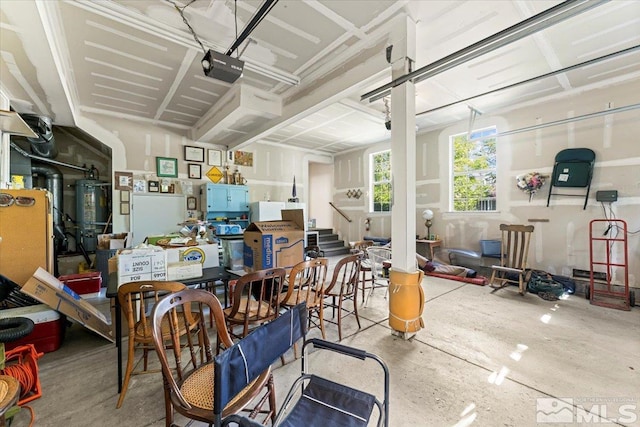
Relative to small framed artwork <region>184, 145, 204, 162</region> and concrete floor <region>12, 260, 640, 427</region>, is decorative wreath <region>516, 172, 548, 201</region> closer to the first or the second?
concrete floor <region>12, 260, 640, 427</region>

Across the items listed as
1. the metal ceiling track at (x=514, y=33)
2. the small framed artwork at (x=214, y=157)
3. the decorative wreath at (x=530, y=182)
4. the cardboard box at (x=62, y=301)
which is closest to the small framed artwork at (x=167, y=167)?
the small framed artwork at (x=214, y=157)

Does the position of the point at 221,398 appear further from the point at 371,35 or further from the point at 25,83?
the point at 25,83

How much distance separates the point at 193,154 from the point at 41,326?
438 cm

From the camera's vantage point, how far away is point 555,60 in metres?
3.43

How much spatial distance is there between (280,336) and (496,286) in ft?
15.5

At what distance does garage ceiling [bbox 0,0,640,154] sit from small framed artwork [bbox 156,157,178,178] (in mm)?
1050

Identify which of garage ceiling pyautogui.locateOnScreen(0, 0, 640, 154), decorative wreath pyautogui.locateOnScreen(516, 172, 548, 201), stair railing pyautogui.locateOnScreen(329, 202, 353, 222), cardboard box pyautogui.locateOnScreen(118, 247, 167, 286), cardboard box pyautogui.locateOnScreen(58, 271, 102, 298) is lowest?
cardboard box pyautogui.locateOnScreen(58, 271, 102, 298)

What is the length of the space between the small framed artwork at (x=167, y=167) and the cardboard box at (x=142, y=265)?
4.05 meters

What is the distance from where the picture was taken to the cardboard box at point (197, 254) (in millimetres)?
2448

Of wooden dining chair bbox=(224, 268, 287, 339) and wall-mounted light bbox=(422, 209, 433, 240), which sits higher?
wall-mounted light bbox=(422, 209, 433, 240)

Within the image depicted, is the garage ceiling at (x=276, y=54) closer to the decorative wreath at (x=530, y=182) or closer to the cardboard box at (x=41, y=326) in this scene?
the decorative wreath at (x=530, y=182)

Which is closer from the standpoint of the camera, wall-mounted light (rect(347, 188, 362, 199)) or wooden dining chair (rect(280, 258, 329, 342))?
wooden dining chair (rect(280, 258, 329, 342))

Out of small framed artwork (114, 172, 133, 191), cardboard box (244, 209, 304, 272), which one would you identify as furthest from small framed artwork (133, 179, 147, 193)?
cardboard box (244, 209, 304, 272)

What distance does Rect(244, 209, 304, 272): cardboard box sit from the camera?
284cm
